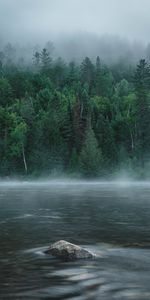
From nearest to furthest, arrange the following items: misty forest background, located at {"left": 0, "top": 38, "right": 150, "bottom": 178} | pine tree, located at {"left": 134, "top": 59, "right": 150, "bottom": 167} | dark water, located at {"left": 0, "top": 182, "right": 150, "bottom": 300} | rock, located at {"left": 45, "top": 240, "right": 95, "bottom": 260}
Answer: dark water, located at {"left": 0, "top": 182, "right": 150, "bottom": 300}, rock, located at {"left": 45, "top": 240, "right": 95, "bottom": 260}, misty forest background, located at {"left": 0, "top": 38, "right": 150, "bottom": 178}, pine tree, located at {"left": 134, "top": 59, "right": 150, "bottom": 167}

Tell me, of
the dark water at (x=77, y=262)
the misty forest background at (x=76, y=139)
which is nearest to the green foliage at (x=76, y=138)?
the misty forest background at (x=76, y=139)

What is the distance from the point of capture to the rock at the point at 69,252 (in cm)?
1599

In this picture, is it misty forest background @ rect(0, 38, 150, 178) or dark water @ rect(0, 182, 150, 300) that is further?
misty forest background @ rect(0, 38, 150, 178)

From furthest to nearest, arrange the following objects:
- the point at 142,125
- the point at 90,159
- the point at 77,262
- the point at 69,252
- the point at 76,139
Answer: the point at 142,125 → the point at 76,139 → the point at 90,159 → the point at 69,252 → the point at 77,262

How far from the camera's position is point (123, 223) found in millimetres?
25844

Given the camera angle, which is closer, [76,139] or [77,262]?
[77,262]

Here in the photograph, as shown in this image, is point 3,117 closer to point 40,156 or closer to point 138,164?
point 40,156

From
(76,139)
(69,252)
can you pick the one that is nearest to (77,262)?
(69,252)

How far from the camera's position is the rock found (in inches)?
630

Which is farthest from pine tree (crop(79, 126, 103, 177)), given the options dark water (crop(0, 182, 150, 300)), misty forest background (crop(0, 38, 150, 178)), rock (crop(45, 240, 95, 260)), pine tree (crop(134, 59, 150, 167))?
rock (crop(45, 240, 95, 260))

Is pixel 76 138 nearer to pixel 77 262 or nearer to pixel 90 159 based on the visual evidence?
pixel 90 159

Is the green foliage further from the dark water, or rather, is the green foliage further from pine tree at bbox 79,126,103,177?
the dark water

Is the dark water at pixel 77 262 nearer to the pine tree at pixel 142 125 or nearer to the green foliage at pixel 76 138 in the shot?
the green foliage at pixel 76 138

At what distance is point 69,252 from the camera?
1605 centimetres
